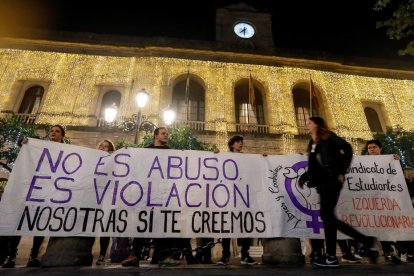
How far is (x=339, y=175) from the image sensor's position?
117 inches

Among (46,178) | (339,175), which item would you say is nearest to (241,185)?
(339,175)

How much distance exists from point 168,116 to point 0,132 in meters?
6.20

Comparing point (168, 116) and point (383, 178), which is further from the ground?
point (168, 116)

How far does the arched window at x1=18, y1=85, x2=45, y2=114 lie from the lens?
45.4 feet

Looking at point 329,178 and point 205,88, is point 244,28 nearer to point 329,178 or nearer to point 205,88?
point 205,88

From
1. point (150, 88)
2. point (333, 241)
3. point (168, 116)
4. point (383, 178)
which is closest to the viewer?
point (333, 241)

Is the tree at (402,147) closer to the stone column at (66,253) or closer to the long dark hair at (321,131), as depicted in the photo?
the long dark hair at (321,131)

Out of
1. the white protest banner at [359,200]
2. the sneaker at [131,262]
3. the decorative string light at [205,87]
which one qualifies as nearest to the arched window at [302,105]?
the decorative string light at [205,87]

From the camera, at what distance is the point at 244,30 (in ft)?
54.4

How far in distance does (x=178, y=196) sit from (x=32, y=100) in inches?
548

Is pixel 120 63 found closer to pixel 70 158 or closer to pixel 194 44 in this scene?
pixel 194 44

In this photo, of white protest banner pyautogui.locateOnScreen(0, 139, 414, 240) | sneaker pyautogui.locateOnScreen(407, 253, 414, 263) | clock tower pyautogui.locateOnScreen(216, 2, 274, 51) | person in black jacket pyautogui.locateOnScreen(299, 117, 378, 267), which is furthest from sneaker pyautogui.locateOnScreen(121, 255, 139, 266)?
clock tower pyautogui.locateOnScreen(216, 2, 274, 51)

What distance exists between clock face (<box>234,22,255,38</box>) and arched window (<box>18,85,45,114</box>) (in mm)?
11608

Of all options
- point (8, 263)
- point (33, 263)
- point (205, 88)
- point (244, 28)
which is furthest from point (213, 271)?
point (244, 28)
